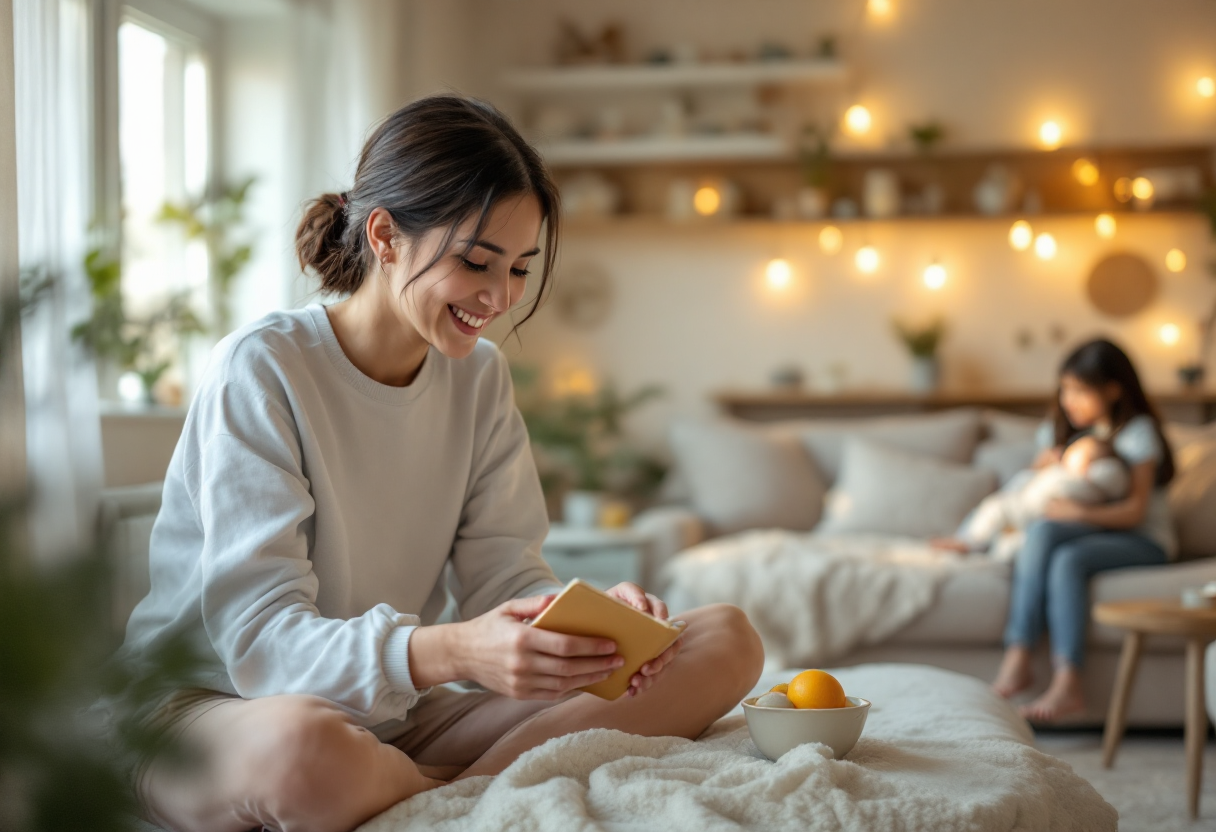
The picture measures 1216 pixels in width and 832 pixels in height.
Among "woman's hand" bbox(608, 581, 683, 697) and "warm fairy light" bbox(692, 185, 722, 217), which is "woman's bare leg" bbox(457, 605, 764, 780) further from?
"warm fairy light" bbox(692, 185, 722, 217)

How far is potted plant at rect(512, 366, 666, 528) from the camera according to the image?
14.4ft

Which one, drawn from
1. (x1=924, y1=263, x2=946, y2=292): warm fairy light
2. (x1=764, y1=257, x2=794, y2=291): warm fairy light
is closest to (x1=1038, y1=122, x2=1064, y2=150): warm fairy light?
(x1=924, y1=263, x2=946, y2=292): warm fairy light

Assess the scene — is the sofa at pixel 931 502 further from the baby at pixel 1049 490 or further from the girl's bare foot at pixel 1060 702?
the baby at pixel 1049 490

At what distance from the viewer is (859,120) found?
4.71 meters

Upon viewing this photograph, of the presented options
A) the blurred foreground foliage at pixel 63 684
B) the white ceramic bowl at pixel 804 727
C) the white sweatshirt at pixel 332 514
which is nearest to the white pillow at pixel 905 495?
the white sweatshirt at pixel 332 514

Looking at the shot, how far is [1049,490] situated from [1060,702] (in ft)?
2.18

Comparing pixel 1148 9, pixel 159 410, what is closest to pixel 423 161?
pixel 159 410

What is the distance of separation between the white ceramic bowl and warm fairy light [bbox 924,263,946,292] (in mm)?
3651

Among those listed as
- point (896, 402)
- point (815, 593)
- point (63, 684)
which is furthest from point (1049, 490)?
point (63, 684)

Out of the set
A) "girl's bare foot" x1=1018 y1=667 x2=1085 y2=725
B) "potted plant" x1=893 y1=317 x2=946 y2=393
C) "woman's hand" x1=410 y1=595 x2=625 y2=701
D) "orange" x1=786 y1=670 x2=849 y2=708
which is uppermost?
"potted plant" x1=893 y1=317 x2=946 y2=393

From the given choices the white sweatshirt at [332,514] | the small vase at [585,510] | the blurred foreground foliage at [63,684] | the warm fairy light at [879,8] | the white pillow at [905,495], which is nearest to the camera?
the blurred foreground foliage at [63,684]

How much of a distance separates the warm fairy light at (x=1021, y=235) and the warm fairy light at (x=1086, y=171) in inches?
10.6

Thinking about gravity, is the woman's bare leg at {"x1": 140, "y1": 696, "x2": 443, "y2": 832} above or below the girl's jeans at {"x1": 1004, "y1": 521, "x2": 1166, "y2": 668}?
above

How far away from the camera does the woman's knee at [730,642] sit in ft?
4.94
